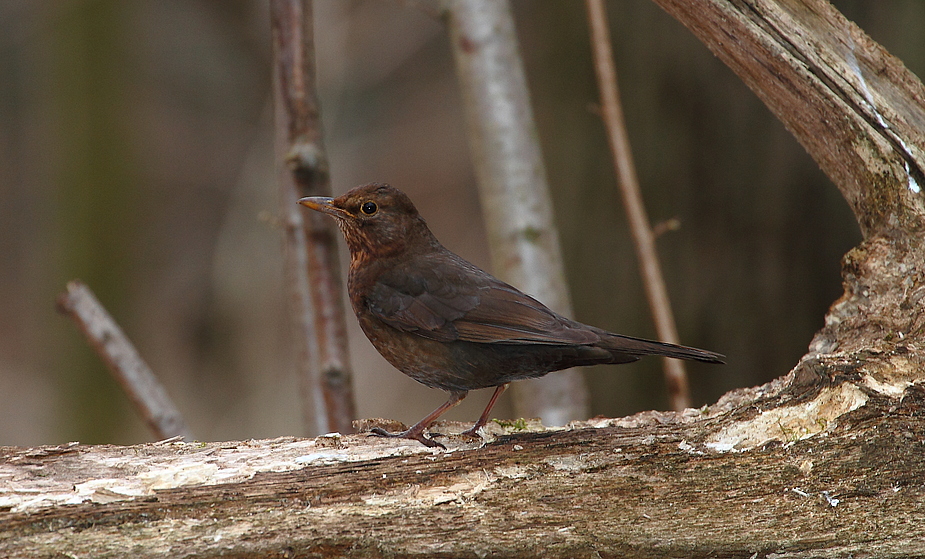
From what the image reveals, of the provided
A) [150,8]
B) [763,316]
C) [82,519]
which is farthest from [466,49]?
[150,8]

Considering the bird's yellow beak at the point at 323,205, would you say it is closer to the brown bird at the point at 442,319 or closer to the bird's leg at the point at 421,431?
the brown bird at the point at 442,319

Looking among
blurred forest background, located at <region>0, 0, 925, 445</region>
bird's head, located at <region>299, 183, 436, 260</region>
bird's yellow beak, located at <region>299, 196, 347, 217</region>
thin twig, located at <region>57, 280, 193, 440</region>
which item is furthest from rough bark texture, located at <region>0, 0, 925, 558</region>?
blurred forest background, located at <region>0, 0, 925, 445</region>

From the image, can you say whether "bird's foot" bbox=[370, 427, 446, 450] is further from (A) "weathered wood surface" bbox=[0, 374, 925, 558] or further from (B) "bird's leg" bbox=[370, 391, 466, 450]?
(A) "weathered wood surface" bbox=[0, 374, 925, 558]

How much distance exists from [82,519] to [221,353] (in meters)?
5.62

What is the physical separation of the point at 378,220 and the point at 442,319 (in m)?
0.65

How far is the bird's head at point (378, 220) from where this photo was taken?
3533 millimetres

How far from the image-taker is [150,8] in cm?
683

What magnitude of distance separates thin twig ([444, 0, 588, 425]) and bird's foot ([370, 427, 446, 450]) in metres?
1.04

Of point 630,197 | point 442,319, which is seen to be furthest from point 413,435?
point 630,197

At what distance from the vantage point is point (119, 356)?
11.4 feet

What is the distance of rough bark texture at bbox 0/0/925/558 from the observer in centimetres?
234

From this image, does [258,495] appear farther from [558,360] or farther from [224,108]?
[224,108]

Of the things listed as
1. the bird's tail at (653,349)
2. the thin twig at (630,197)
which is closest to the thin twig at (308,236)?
the bird's tail at (653,349)

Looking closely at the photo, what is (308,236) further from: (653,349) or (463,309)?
(653,349)
